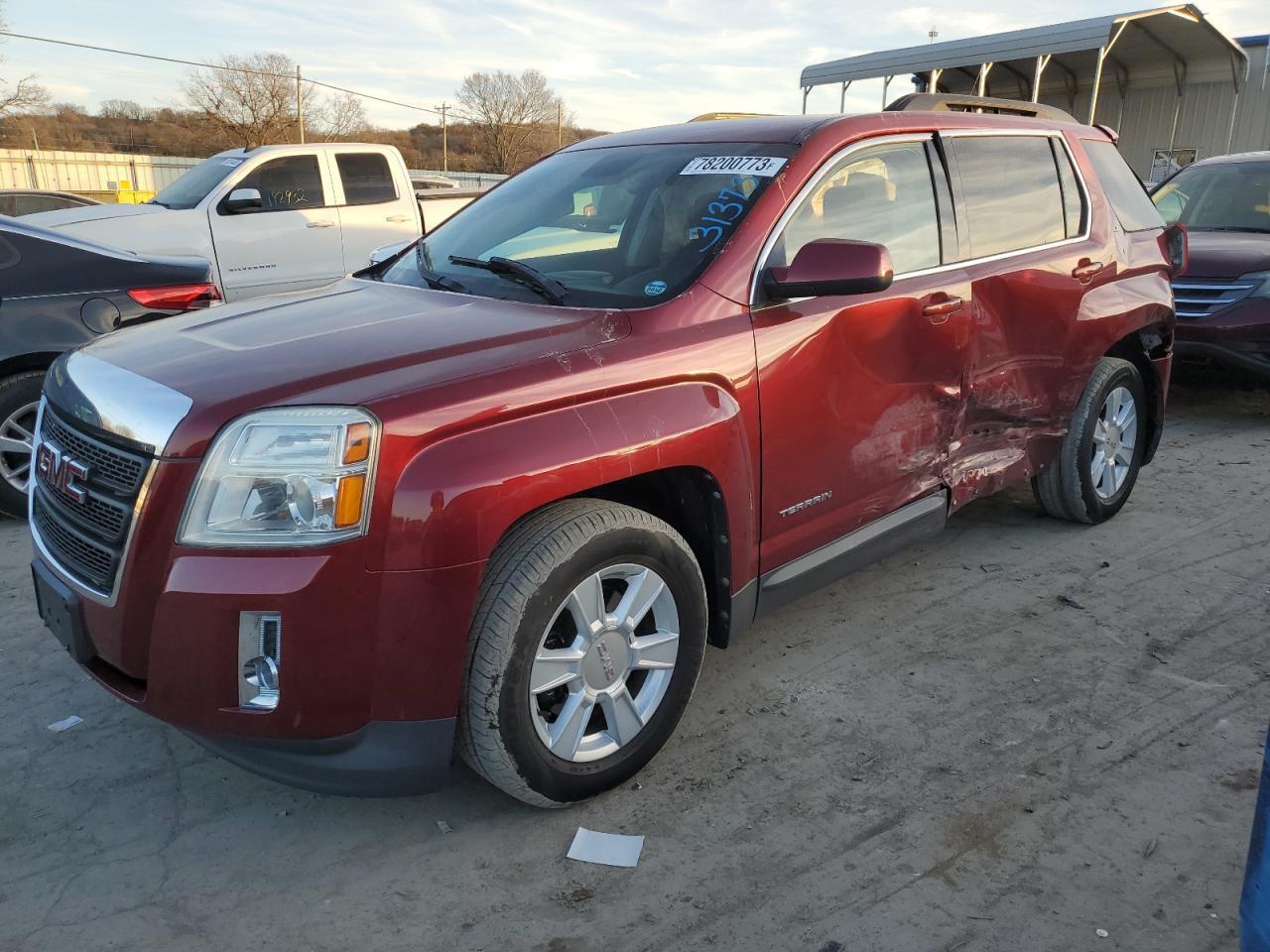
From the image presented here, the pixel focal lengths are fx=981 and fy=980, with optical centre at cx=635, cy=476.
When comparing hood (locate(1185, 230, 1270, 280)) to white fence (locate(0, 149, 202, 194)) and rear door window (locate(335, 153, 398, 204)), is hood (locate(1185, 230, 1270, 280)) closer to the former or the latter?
rear door window (locate(335, 153, 398, 204))

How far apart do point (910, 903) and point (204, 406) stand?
80.1 inches

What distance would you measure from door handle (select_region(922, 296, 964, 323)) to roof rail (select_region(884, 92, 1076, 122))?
2.57 feet

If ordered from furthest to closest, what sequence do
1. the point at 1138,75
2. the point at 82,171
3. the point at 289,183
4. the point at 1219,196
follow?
the point at 82,171, the point at 1138,75, the point at 289,183, the point at 1219,196

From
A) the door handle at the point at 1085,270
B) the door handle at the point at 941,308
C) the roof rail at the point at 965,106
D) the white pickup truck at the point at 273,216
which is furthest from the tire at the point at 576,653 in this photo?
the white pickup truck at the point at 273,216

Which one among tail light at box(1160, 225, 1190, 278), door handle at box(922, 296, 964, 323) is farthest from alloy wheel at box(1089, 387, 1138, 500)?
door handle at box(922, 296, 964, 323)

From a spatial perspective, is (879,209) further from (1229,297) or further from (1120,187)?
(1229,297)

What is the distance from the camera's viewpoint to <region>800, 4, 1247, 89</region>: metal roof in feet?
53.6

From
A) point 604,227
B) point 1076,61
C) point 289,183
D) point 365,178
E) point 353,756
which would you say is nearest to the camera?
point 353,756

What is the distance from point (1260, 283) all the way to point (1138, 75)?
63.5 ft

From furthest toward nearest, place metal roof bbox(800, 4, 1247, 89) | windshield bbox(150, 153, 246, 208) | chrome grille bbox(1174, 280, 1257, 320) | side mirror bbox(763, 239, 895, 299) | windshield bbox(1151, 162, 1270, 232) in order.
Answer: metal roof bbox(800, 4, 1247, 89) → windshield bbox(150, 153, 246, 208) → windshield bbox(1151, 162, 1270, 232) → chrome grille bbox(1174, 280, 1257, 320) → side mirror bbox(763, 239, 895, 299)

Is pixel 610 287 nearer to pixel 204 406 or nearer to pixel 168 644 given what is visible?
pixel 204 406

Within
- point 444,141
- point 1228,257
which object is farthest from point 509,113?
point 1228,257

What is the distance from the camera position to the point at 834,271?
2842 mm

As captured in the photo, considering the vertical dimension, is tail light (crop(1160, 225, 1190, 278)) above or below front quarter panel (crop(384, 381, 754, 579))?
above
